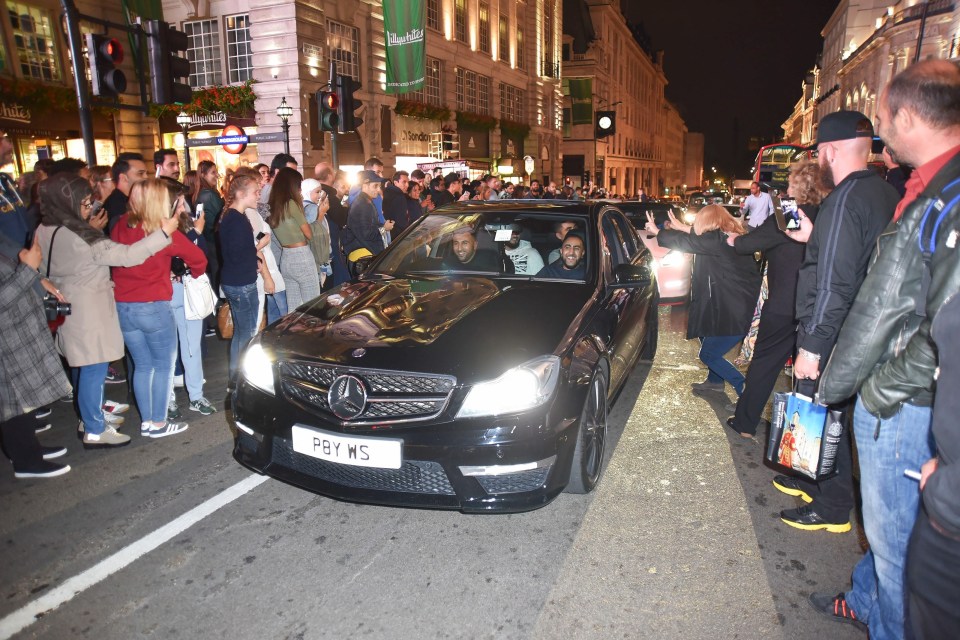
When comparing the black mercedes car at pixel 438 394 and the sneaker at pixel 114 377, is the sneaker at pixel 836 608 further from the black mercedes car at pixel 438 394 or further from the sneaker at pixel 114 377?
the sneaker at pixel 114 377

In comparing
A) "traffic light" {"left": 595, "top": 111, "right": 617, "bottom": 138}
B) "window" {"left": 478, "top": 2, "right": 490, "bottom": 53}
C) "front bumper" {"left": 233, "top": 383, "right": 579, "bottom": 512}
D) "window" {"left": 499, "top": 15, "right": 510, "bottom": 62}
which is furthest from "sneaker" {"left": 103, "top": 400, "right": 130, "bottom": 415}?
"traffic light" {"left": 595, "top": 111, "right": 617, "bottom": 138}

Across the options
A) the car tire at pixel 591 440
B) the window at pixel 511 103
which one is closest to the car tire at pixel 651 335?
the car tire at pixel 591 440

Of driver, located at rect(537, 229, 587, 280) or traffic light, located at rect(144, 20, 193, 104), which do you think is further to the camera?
traffic light, located at rect(144, 20, 193, 104)

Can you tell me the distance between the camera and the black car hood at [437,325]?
305cm

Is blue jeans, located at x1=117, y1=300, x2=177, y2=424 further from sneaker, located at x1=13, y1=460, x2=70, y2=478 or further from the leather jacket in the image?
the leather jacket

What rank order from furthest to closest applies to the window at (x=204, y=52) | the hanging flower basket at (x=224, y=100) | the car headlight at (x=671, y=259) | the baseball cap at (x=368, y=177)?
the window at (x=204, y=52), the hanging flower basket at (x=224, y=100), the car headlight at (x=671, y=259), the baseball cap at (x=368, y=177)

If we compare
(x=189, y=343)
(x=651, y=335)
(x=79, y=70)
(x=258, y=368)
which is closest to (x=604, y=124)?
(x=79, y=70)

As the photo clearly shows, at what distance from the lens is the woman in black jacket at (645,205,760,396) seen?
16.0ft

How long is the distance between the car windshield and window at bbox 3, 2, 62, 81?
18361mm

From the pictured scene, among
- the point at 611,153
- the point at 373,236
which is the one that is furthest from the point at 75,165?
the point at 611,153

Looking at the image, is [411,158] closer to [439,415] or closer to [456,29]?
[456,29]

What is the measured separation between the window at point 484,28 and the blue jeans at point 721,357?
30.4 meters

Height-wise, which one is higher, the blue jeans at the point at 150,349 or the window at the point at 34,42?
the window at the point at 34,42

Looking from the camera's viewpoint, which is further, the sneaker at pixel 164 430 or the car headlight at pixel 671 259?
the car headlight at pixel 671 259
